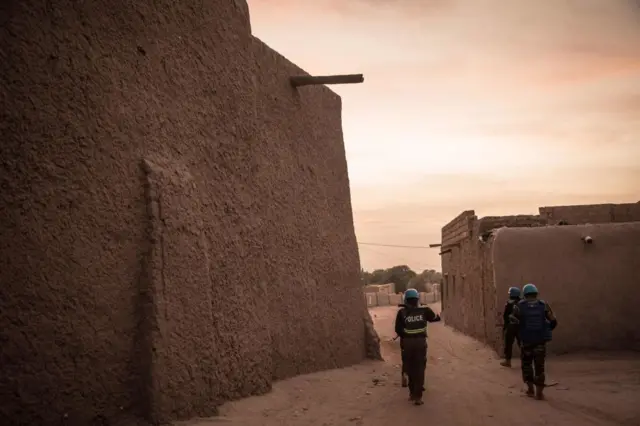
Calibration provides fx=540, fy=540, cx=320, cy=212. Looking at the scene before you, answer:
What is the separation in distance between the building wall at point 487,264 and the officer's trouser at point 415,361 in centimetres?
539

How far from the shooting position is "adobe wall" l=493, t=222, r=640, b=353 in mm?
11273

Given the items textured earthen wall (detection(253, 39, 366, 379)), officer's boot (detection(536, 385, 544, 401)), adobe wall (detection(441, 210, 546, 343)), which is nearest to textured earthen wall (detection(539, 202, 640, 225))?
adobe wall (detection(441, 210, 546, 343))

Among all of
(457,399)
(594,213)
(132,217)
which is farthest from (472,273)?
(132,217)

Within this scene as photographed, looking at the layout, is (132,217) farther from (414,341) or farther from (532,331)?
(532,331)

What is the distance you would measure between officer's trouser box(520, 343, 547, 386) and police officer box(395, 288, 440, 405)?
4.27ft

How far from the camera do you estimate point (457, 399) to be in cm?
720

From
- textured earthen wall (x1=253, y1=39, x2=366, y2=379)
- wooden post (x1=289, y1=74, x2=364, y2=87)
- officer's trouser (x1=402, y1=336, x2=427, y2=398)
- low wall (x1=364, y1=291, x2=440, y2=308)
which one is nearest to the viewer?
officer's trouser (x1=402, y1=336, x2=427, y2=398)

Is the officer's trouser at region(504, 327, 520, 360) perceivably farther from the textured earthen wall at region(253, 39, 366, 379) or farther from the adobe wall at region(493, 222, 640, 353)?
the textured earthen wall at region(253, 39, 366, 379)

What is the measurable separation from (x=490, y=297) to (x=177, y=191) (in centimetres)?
1008

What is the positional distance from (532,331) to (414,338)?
5.30 feet

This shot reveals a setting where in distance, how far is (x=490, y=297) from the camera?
13.3 m

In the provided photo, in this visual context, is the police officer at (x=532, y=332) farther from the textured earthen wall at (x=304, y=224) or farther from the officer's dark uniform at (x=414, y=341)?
the textured earthen wall at (x=304, y=224)

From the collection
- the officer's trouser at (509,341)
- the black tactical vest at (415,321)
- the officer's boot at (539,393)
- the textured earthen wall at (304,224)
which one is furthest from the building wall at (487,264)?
the black tactical vest at (415,321)

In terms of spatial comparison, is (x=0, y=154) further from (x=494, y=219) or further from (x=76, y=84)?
(x=494, y=219)
